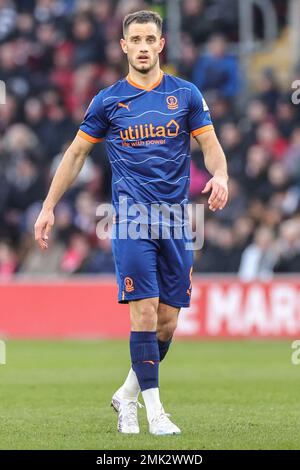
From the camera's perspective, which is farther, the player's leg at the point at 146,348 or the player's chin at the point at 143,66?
the player's chin at the point at 143,66

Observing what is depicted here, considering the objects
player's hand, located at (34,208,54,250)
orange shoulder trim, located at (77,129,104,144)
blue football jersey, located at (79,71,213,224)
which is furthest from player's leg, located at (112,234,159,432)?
orange shoulder trim, located at (77,129,104,144)

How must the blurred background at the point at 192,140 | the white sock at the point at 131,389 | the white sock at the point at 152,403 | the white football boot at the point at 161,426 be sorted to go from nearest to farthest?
1. the white football boot at the point at 161,426
2. the white sock at the point at 152,403
3. the white sock at the point at 131,389
4. the blurred background at the point at 192,140

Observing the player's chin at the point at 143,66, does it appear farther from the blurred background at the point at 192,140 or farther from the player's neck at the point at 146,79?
the blurred background at the point at 192,140

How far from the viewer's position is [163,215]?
8031 mm

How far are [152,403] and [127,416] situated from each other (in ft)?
0.91

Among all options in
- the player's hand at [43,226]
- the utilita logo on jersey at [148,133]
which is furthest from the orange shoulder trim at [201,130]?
the player's hand at [43,226]

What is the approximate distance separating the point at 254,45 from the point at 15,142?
15.7ft

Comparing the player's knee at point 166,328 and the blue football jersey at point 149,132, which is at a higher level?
the blue football jersey at point 149,132

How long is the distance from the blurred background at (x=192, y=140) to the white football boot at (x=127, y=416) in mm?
8752

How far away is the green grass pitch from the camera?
7469 mm

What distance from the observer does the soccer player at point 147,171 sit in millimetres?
7922

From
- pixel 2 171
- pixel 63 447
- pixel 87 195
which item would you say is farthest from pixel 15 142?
pixel 63 447

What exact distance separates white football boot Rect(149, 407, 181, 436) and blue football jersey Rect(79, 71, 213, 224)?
4.71 feet

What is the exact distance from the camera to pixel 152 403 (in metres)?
7.84
